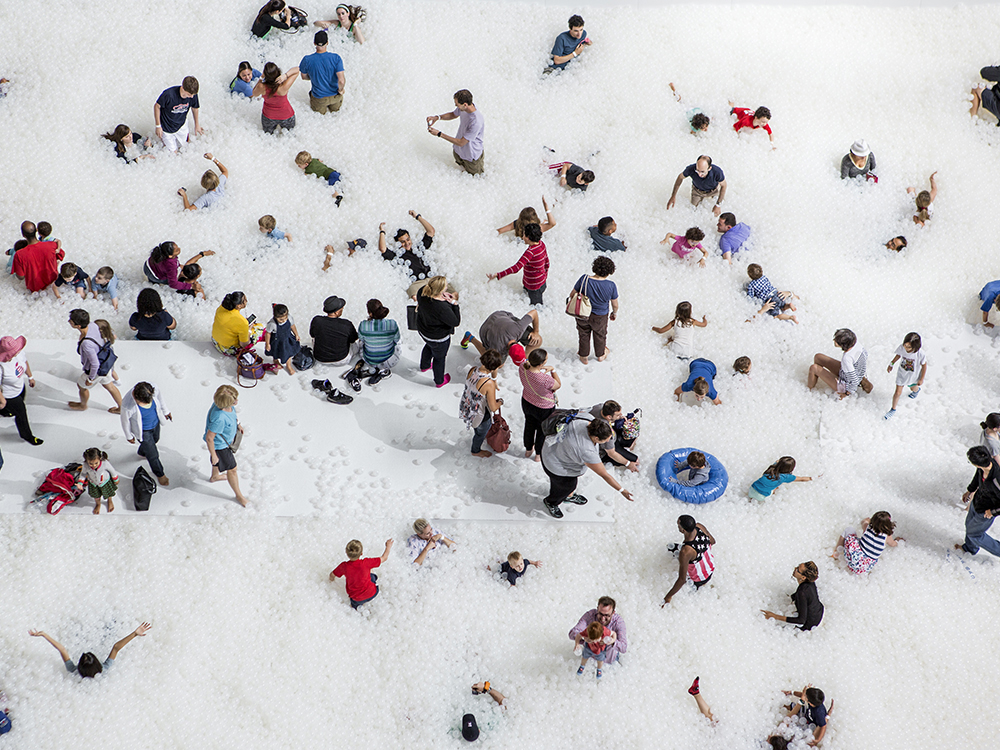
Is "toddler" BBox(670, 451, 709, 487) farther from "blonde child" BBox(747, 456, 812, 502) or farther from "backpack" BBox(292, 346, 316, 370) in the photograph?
"backpack" BBox(292, 346, 316, 370)

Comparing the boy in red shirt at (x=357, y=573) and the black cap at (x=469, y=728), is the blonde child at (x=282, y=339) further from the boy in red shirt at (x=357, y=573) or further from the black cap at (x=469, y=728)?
the black cap at (x=469, y=728)

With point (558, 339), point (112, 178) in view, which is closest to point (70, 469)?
point (112, 178)

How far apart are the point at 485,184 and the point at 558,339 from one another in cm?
245

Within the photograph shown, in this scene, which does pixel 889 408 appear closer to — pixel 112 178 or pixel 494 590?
pixel 494 590

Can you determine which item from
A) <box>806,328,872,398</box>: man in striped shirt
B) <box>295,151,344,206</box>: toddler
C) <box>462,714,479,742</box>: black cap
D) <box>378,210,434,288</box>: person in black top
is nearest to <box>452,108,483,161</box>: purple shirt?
<box>378,210,434,288</box>: person in black top

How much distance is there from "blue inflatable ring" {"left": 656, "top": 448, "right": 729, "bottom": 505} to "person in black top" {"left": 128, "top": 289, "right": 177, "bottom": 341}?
17.6ft

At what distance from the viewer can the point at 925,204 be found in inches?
455

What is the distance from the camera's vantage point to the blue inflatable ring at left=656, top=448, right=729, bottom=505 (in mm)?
9336

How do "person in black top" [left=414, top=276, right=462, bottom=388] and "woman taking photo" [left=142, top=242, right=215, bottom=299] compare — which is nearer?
"person in black top" [left=414, top=276, right=462, bottom=388]

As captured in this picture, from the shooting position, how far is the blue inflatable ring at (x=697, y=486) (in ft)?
30.6

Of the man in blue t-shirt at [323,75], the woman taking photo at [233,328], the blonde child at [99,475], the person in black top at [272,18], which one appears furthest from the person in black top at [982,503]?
the person in black top at [272,18]

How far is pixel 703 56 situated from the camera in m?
13.0

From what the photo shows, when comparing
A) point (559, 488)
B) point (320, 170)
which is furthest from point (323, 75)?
point (559, 488)

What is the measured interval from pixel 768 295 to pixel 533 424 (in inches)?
136
